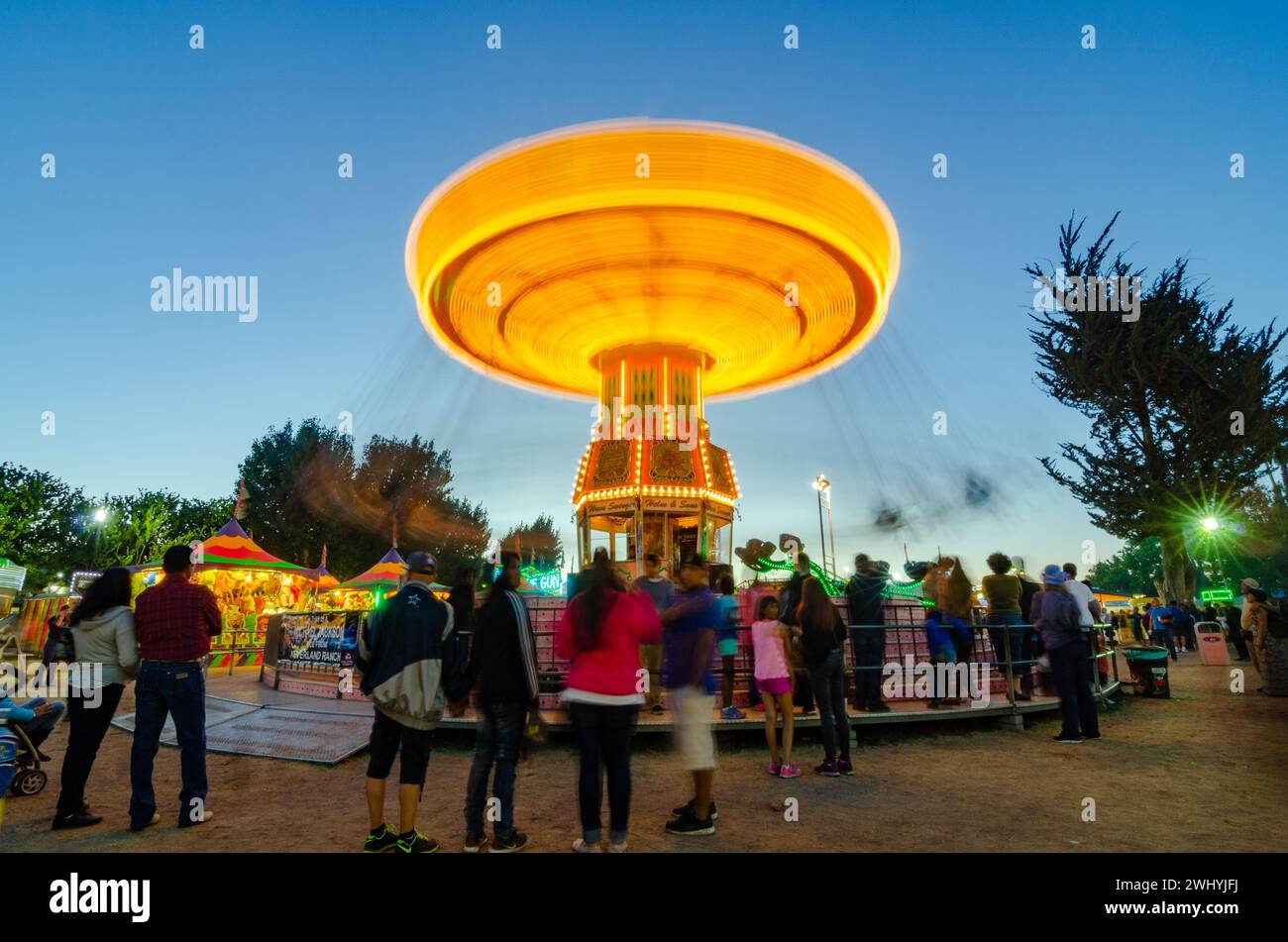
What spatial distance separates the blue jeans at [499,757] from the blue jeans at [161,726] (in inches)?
86.3

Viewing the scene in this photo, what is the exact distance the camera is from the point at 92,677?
185 inches

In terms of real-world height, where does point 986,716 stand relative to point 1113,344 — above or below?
below

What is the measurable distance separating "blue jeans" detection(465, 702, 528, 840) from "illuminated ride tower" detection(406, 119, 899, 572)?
5108 millimetres

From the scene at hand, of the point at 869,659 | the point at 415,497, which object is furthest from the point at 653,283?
the point at 415,497

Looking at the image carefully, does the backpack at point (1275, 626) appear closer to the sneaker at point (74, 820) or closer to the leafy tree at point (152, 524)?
the sneaker at point (74, 820)

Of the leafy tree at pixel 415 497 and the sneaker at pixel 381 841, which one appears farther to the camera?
the leafy tree at pixel 415 497

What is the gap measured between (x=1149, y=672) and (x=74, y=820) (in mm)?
12821

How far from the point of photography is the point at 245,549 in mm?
24016

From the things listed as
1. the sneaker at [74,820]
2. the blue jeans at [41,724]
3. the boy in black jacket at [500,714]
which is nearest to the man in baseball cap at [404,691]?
the boy in black jacket at [500,714]

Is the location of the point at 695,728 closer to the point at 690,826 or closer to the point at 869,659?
the point at 690,826

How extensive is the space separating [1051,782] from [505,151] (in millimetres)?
10760

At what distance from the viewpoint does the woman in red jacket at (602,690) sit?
146 inches
